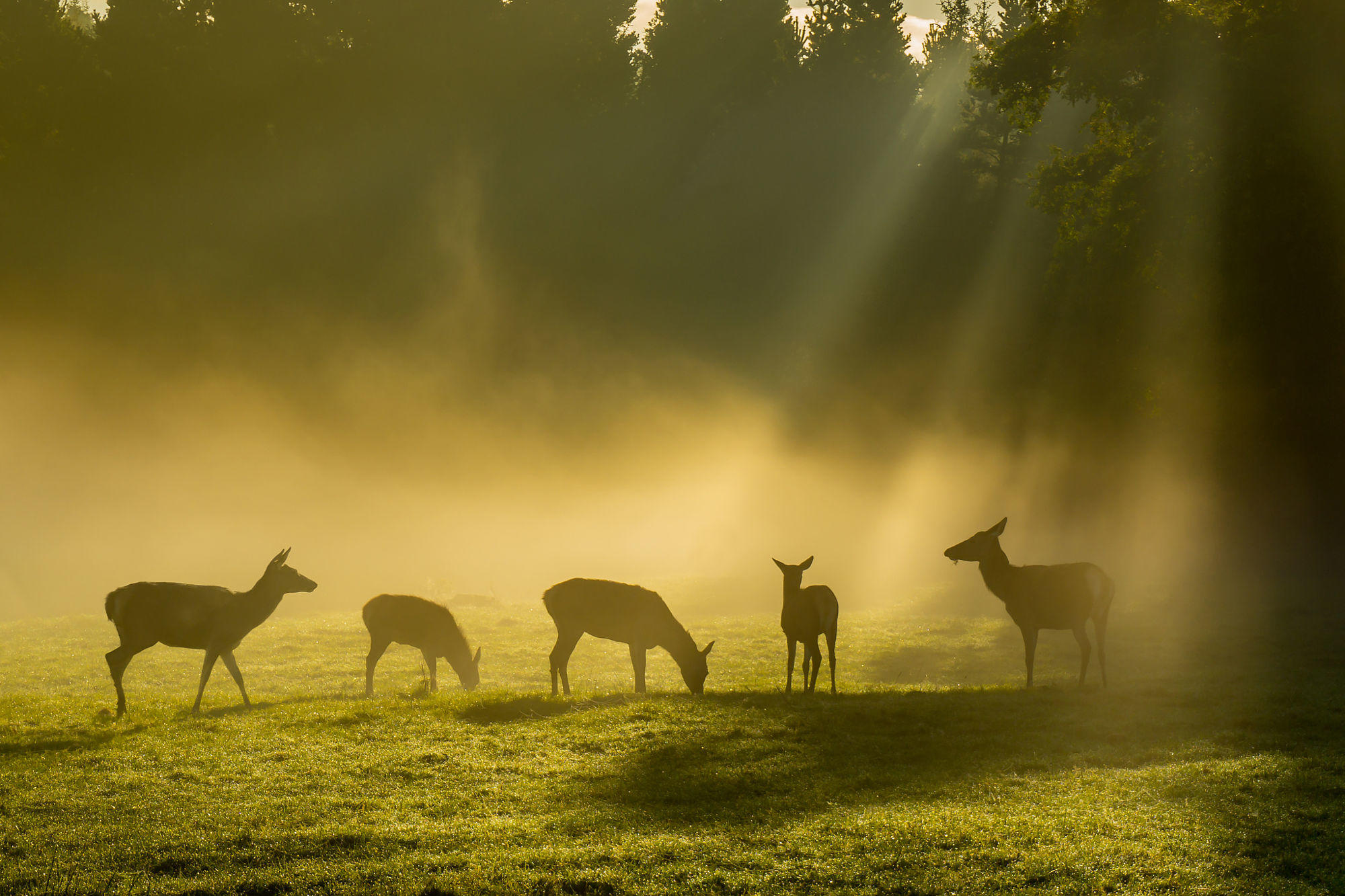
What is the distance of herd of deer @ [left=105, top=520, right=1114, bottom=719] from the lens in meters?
15.6

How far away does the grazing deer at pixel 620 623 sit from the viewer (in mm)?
17406

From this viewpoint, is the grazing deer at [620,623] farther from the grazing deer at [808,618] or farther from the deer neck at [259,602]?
the deer neck at [259,602]

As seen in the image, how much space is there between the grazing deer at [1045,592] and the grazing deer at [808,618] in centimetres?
247

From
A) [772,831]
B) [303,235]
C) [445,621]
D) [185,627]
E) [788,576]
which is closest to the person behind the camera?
[772,831]

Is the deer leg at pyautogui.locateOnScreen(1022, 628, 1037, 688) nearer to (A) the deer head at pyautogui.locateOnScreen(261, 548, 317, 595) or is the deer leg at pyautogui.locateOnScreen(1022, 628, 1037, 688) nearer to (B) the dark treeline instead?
(A) the deer head at pyautogui.locateOnScreen(261, 548, 317, 595)

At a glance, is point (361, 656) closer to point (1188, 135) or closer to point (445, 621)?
point (445, 621)

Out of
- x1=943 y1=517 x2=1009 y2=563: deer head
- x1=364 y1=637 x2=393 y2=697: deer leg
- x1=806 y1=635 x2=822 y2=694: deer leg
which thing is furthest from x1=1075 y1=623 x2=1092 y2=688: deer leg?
x1=364 y1=637 x2=393 y2=697: deer leg

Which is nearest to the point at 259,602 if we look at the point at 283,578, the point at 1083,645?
the point at 283,578

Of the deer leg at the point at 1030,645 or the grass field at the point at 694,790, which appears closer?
the grass field at the point at 694,790

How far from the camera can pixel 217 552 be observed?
186ft

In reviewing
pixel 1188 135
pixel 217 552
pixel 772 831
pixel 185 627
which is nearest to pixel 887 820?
pixel 772 831

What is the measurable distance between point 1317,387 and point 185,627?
30632 millimetres

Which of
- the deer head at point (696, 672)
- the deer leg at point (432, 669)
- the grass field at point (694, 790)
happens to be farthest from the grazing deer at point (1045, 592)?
the deer leg at point (432, 669)

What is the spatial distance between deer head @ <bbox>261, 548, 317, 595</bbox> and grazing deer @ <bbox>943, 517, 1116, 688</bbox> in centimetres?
1162
